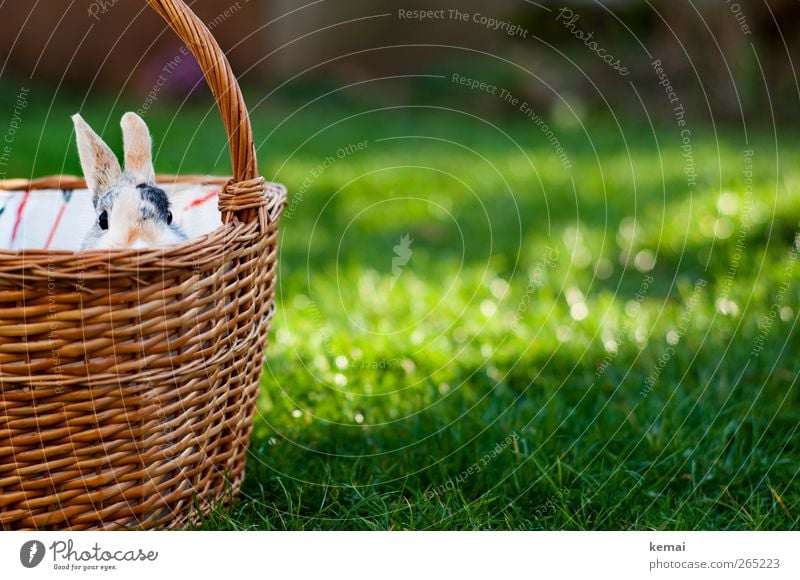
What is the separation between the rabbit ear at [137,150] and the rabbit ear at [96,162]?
0.02 m

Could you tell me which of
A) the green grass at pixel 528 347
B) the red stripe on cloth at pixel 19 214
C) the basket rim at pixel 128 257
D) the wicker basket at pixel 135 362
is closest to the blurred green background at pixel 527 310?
the green grass at pixel 528 347

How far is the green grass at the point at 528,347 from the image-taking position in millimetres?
1413

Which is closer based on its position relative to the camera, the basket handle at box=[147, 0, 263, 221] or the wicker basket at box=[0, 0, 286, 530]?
the wicker basket at box=[0, 0, 286, 530]

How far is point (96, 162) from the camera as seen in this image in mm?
1342

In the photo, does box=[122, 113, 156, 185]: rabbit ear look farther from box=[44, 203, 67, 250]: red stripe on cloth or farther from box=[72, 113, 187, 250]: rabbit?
box=[44, 203, 67, 250]: red stripe on cloth

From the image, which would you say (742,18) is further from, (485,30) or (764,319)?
(764,319)

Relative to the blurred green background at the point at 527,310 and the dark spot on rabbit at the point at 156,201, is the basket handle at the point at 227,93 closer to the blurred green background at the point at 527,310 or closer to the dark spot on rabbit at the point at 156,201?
the dark spot on rabbit at the point at 156,201

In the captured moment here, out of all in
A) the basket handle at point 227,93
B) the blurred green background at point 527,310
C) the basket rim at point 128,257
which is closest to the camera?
the basket rim at point 128,257

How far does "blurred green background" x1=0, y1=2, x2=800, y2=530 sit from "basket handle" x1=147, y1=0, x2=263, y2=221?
487 mm

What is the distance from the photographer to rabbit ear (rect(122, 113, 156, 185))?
1.33 m
